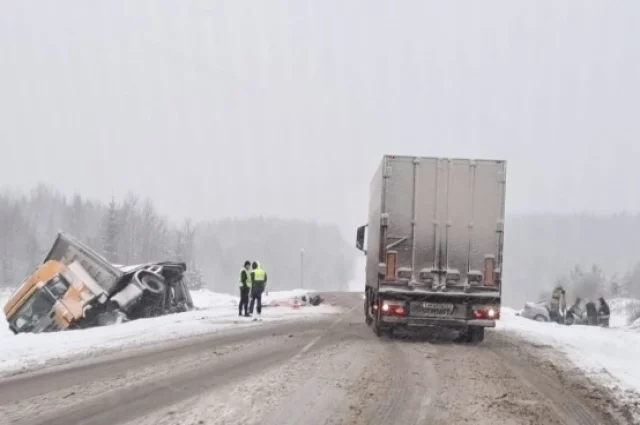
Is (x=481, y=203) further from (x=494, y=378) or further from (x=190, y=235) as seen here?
(x=190, y=235)

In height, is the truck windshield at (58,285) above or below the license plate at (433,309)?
below

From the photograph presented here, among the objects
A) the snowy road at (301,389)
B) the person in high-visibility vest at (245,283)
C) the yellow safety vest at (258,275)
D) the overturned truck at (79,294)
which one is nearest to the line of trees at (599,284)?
the yellow safety vest at (258,275)

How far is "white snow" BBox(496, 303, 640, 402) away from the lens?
345 inches

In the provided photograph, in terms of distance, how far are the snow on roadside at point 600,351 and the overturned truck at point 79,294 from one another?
10681mm

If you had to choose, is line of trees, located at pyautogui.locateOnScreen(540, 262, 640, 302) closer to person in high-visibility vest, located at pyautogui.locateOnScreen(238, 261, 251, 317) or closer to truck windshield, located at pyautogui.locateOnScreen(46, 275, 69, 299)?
person in high-visibility vest, located at pyautogui.locateOnScreen(238, 261, 251, 317)

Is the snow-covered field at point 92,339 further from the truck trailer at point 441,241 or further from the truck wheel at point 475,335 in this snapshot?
the truck wheel at point 475,335

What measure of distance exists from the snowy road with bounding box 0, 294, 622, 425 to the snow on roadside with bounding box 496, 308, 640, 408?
0.53m

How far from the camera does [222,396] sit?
6.59m

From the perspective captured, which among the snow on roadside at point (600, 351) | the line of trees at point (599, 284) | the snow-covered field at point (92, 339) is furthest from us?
the line of trees at point (599, 284)

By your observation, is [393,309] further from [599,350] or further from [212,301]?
[212,301]

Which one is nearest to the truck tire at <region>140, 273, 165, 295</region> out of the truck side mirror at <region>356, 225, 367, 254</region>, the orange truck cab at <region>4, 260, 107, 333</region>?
the orange truck cab at <region>4, 260, 107, 333</region>

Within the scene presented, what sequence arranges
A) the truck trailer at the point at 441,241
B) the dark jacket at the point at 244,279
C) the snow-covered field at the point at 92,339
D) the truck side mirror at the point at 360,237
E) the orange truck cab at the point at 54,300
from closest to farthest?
the snow-covered field at the point at 92,339 < the truck trailer at the point at 441,241 < the truck side mirror at the point at 360,237 < the orange truck cab at the point at 54,300 < the dark jacket at the point at 244,279

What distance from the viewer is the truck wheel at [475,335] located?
12.4 meters

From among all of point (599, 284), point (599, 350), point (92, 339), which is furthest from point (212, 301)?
point (599, 284)
